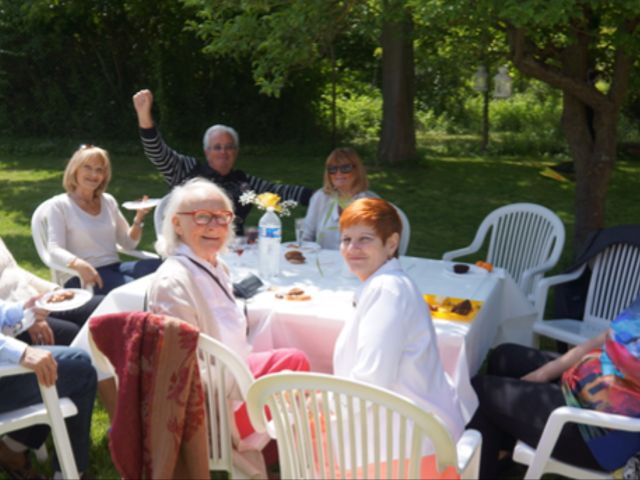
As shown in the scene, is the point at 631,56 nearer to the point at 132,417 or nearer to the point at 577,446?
the point at 577,446

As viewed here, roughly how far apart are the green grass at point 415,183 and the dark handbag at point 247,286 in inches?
131

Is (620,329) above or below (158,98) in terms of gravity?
below

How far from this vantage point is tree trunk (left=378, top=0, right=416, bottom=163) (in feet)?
37.0

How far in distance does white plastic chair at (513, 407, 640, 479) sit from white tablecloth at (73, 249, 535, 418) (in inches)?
10.4

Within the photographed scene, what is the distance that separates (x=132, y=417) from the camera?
2.08 m

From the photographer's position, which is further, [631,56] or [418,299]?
[631,56]

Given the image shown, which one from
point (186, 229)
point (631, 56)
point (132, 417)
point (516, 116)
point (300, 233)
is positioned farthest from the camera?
point (516, 116)

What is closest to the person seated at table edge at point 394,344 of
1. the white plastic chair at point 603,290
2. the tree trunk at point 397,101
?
the white plastic chair at point 603,290

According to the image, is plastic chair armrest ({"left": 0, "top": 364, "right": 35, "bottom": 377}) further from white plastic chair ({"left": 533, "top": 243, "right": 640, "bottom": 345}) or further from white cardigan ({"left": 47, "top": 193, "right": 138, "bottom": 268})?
white plastic chair ({"left": 533, "top": 243, "right": 640, "bottom": 345})

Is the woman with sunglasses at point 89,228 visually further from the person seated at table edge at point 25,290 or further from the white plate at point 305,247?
the white plate at point 305,247

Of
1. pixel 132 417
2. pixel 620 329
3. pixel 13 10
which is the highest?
pixel 13 10

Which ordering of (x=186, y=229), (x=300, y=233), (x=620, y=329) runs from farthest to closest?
(x=300, y=233) < (x=186, y=229) < (x=620, y=329)

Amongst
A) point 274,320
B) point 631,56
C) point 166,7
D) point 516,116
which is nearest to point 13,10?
point 166,7

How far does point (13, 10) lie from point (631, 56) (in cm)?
1208
